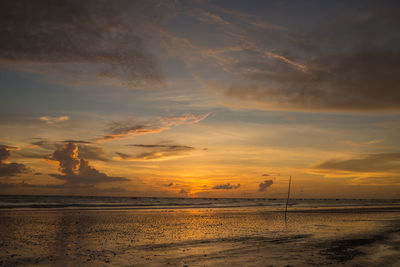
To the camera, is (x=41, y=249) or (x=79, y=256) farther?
(x=41, y=249)

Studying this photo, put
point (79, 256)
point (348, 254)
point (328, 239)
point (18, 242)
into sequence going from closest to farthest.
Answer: point (79, 256)
point (348, 254)
point (18, 242)
point (328, 239)

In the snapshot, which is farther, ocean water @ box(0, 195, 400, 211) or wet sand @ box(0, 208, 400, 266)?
ocean water @ box(0, 195, 400, 211)

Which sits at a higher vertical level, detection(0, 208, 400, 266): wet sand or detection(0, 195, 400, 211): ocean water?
detection(0, 208, 400, 266): wet sand

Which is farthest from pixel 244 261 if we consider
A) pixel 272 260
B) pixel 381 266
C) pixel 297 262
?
pixel 381 266

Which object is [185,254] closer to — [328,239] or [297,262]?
[297,262]

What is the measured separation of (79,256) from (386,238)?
68.5 ft

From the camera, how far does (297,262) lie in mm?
14164

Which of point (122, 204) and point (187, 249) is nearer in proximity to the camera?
point (187, 249)

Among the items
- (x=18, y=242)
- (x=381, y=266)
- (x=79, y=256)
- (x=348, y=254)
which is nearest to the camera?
(x=381, y=266)

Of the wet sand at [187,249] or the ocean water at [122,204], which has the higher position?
the wet sand at [187,249]

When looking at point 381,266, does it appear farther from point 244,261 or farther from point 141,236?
point 141,236

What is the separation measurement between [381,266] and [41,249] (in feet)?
55.0

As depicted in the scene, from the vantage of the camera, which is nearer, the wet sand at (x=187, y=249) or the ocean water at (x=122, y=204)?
the wet sand at (x=187, y=249)

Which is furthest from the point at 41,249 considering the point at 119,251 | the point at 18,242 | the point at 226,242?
the point at 226,242
